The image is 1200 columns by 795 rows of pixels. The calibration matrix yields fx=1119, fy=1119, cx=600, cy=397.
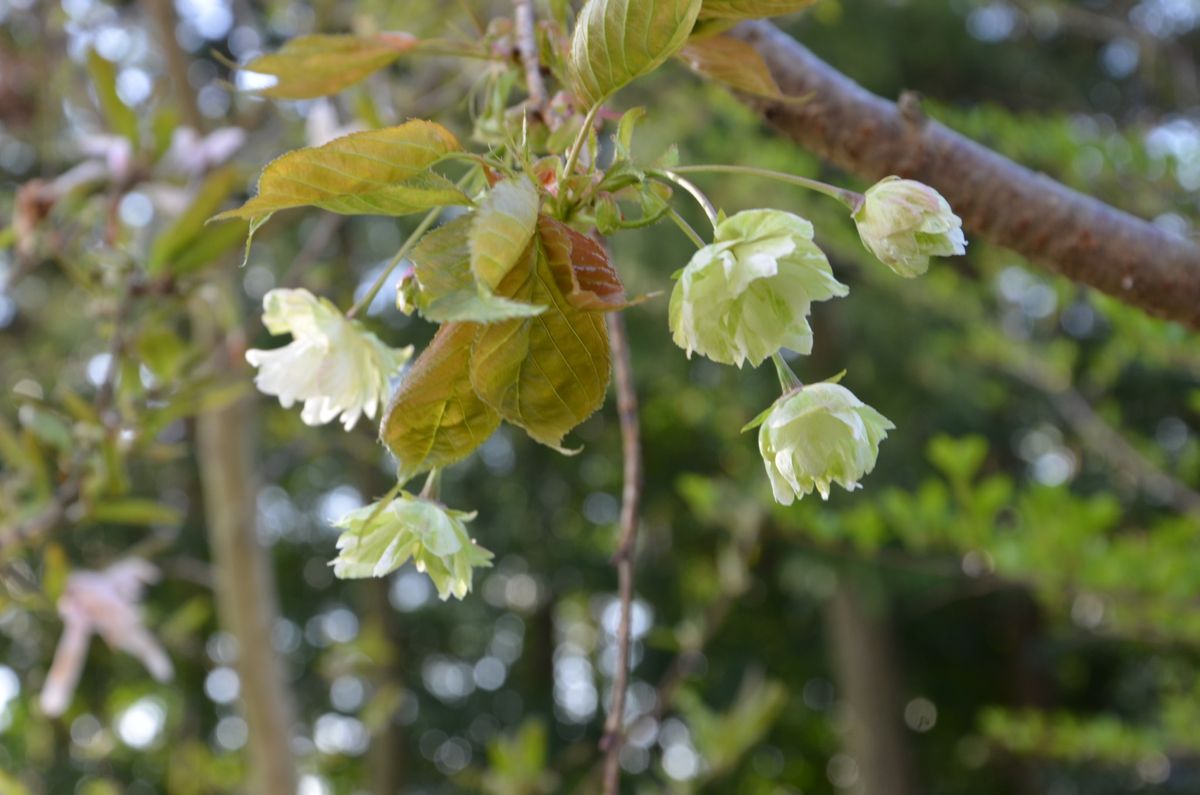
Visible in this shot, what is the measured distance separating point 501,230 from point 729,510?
5.56 ft

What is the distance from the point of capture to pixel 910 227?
0.42 m

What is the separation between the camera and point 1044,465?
5.76m

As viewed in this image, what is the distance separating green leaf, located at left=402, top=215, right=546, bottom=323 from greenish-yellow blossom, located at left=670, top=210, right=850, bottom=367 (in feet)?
0.23

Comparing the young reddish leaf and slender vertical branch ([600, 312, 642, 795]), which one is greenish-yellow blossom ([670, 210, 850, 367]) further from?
slender vertical branch ([600, 312, 642, 795])

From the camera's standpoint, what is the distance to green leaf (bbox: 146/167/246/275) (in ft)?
3.51

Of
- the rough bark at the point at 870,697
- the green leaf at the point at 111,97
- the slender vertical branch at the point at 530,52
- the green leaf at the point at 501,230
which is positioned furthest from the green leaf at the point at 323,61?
the rough bark at the point at 870,697

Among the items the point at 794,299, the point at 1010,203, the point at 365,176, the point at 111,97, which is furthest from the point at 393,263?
the point at 111,97

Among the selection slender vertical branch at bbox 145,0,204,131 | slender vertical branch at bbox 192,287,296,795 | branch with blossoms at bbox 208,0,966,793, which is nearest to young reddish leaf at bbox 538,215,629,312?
branch with blossoms at bbox 208,0,966,793

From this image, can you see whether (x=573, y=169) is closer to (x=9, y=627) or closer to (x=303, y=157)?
(x=303, y=157)

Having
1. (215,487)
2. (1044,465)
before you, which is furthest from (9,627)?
(1044,465)

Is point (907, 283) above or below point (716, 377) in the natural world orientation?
above

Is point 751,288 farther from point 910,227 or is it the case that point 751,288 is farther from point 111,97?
point 111,97

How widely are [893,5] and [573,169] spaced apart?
6215mm

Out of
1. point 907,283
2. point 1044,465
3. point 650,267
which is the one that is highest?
point 907,283
